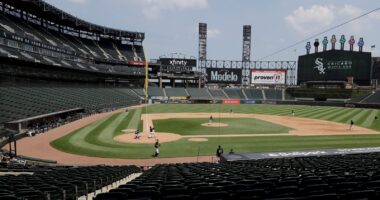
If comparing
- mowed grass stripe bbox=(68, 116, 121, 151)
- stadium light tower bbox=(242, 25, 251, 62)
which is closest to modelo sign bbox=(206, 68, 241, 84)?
stadium light tower bbox=(242, 25, 251, 62)

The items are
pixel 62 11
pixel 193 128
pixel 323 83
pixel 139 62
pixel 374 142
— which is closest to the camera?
pixel 374 142

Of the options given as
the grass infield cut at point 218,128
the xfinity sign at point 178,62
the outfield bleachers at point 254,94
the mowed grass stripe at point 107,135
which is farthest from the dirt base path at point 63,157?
the xfinity sign at point 178,62

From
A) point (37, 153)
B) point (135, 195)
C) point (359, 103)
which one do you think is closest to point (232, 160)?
point (135, 195)

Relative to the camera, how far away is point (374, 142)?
35156mm

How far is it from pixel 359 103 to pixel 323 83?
16685 mm

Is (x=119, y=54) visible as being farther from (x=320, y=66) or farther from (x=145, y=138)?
(x=145, y=138)

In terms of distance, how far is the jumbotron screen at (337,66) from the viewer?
95.3 meters

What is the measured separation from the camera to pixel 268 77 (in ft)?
379

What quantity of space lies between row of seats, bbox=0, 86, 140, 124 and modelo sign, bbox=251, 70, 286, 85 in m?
49.0

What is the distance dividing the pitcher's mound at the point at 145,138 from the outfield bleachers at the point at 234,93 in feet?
253

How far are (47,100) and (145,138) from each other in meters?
25.3

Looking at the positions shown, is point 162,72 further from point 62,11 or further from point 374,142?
point 374,142

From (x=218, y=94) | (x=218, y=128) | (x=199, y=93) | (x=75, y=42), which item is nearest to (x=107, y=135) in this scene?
(x=218, y=128)

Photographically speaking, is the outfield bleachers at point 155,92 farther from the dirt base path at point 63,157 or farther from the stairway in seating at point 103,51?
the dirt base path at point 63,157
